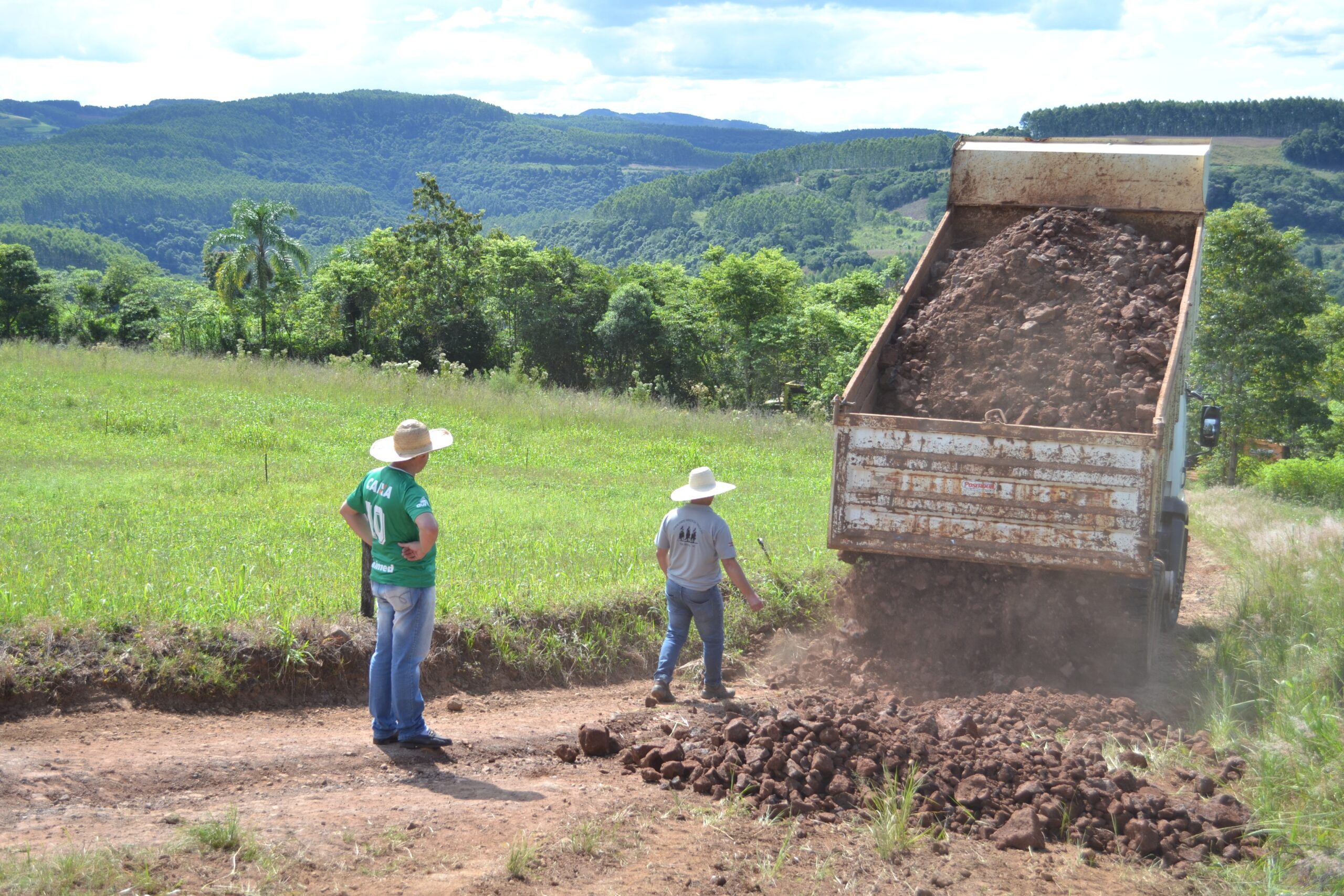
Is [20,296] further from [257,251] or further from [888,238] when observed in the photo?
[888,238]

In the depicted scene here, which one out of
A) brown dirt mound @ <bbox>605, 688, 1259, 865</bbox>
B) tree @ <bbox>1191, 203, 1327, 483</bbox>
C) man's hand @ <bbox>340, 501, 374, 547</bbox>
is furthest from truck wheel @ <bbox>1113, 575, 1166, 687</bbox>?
tree @ <bbox>1191, 203, 1327, 483</bbox>

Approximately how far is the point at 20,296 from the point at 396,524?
1838 inches

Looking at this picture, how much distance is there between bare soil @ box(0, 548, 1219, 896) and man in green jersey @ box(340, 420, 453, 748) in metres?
0.18

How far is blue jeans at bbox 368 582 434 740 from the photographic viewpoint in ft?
18.5

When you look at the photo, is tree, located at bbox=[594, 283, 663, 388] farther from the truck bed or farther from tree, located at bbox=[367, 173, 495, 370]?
the truck bed

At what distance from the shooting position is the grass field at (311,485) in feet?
25.0

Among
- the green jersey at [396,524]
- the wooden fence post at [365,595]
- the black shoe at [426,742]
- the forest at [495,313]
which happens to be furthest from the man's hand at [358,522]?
the forest at [495,313]

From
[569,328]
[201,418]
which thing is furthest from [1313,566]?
[569,328]

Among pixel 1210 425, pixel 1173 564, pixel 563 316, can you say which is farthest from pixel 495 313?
pixel 1173 564

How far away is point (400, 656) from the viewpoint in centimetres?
567

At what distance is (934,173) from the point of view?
18138cm

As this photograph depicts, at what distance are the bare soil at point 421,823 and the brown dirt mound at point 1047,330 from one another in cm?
313

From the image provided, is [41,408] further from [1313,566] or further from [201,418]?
[1313,566]

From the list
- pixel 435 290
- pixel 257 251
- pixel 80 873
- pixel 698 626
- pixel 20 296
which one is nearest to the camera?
pixel 80 873
